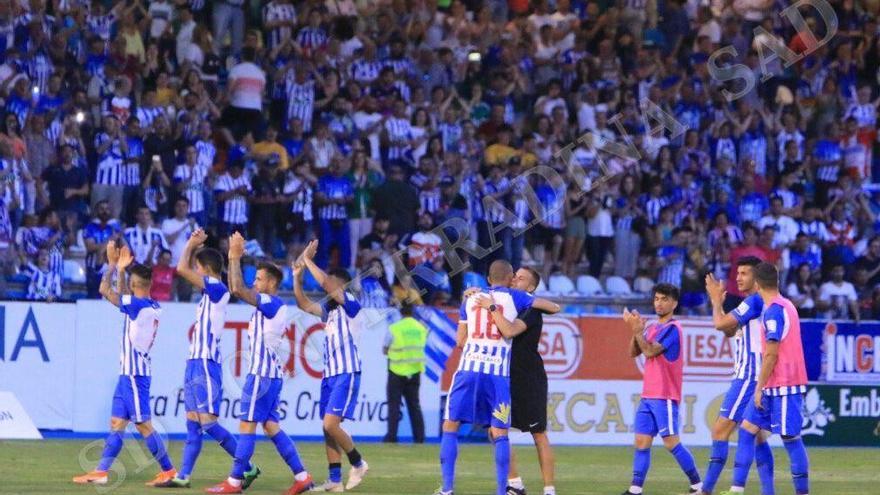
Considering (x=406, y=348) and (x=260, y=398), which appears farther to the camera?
(x=406, y=348)

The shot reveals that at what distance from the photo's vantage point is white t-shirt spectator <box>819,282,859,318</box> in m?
27.0

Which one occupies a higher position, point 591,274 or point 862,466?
point 591,274

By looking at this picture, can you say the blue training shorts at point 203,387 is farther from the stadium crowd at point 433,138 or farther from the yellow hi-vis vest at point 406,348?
the yellow hi-vis vest at point 406,348

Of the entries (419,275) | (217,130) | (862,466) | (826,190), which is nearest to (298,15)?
(217,130)

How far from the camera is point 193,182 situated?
2467 centimetres

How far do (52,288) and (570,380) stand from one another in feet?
25.6

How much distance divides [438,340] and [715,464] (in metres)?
9.24

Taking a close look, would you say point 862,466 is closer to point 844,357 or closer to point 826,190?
point 844,357

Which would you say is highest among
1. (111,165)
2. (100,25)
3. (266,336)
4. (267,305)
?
(100,25)

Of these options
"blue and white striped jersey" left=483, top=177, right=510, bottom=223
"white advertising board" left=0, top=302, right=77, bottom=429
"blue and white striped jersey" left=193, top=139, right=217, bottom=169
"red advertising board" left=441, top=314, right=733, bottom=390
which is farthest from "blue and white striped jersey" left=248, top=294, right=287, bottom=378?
"blue and white striped jersey" left=483, top=177, right=510, bottom=223

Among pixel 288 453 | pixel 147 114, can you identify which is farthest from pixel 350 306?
pixel 147 114

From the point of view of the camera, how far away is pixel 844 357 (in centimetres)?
2588

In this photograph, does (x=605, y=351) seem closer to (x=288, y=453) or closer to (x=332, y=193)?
(x=332, y=193)

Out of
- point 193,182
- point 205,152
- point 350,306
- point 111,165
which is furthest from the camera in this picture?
point 205,152
